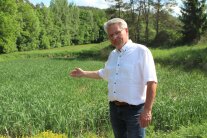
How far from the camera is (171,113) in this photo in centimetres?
868

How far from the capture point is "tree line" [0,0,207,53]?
39719mm

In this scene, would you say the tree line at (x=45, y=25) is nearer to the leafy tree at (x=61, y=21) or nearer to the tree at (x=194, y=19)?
the leafy tree at (x=61, y=21)

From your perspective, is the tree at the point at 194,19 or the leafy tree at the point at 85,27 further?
the leafy tree at the point at 85,27

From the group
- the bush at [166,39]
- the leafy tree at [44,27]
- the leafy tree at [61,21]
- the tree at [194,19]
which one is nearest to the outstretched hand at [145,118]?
the tree at [194,19]

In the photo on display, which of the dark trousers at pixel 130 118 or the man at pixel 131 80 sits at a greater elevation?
the man at pixel 131 80

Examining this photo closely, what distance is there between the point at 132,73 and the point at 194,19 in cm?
3614

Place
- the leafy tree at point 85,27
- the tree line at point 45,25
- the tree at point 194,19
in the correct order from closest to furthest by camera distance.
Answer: the tree at point 194,19
the tree line at point 45,25
the leafy tree at point 85,27

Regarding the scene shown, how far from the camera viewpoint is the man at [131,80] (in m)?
4.39

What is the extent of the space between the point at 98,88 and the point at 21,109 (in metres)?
6.22

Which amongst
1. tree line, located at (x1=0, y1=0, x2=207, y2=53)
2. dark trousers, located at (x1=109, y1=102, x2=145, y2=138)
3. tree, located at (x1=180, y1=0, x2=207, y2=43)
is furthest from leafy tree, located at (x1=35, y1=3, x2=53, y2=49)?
dark trousers, located at (x1=109, y1=102, x2=145, y2=138)

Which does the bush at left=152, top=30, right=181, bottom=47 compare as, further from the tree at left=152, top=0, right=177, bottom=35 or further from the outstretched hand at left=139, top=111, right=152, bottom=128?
the outstretched hand at left=139, top=111, right=152, bottom=128

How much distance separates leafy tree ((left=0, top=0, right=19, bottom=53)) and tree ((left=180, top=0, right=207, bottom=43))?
25748mm

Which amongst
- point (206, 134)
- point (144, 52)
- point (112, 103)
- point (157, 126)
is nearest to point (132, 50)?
point (144, 52)

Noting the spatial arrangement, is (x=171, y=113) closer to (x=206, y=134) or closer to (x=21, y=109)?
(x=206, y=134)
